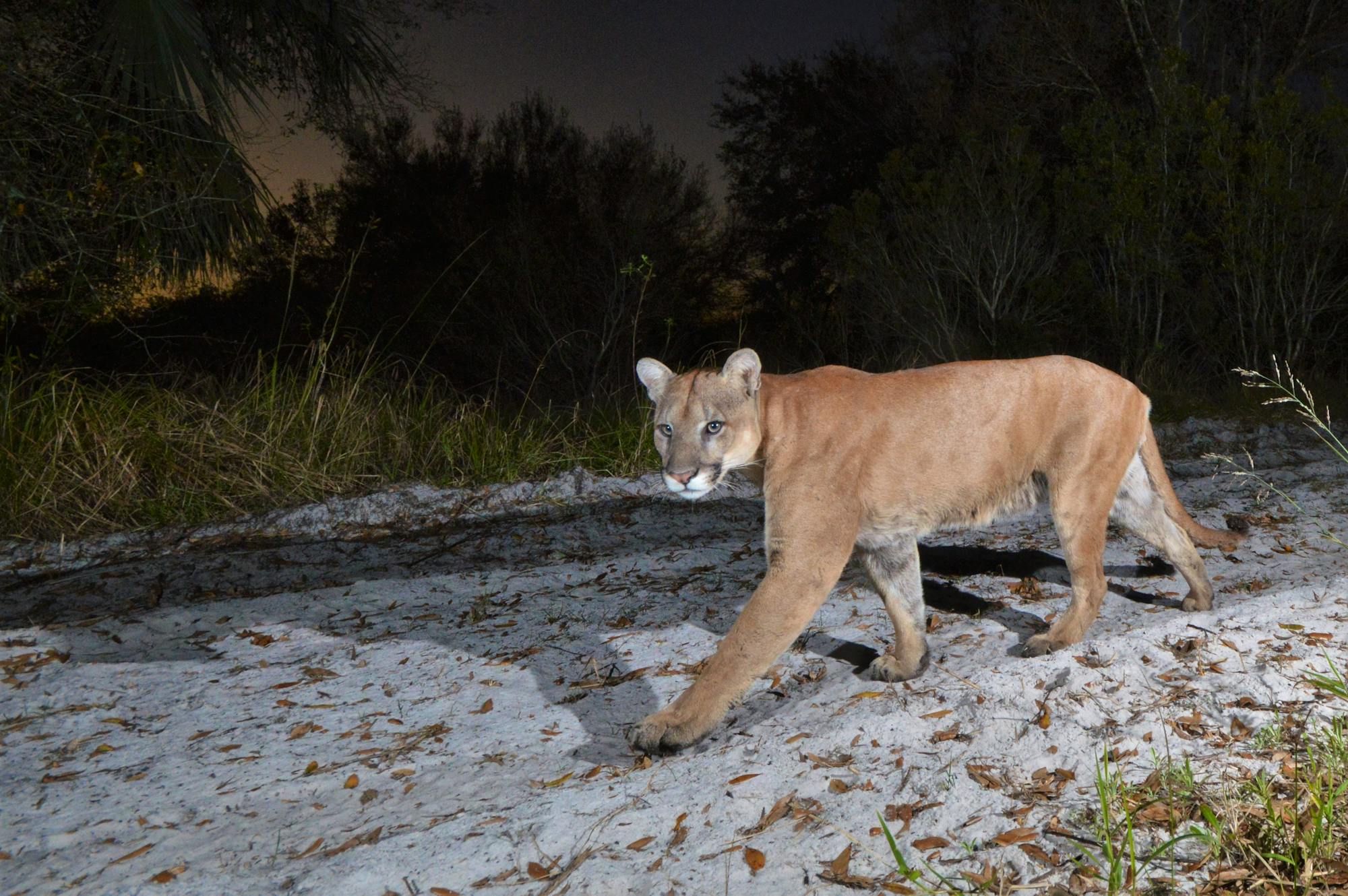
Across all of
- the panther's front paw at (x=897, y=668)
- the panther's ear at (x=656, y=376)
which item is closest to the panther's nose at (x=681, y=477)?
the panther's ear at (x=656, y=376)

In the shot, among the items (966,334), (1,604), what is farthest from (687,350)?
(1,604)

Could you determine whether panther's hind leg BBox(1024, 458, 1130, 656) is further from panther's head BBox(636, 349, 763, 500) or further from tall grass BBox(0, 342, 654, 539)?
tall grass BBox(0, 342, 654, 539)

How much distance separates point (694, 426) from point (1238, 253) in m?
11.3

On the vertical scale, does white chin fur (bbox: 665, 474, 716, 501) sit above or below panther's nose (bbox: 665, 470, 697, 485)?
below

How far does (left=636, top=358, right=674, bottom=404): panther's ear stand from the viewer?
12.4ft

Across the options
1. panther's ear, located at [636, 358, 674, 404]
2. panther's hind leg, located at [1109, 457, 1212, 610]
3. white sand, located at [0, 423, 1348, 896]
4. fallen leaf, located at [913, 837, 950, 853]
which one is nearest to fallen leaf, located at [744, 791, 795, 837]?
white sand, located at [0, 423, 1348, 896]

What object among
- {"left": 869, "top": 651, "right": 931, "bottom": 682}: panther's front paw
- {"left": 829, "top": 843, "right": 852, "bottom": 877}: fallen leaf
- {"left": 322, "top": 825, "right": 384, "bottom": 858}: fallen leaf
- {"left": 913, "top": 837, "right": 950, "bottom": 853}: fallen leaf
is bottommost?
{"left": 913, "top": 837, "right": 950, "bottom": 853}: fallen leaf

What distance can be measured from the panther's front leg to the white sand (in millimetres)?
111

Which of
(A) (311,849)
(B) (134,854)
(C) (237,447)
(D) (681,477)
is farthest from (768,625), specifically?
(C) (237,447)

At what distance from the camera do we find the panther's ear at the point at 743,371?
3520 millimetres

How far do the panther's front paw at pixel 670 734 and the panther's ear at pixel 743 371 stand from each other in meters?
1.21

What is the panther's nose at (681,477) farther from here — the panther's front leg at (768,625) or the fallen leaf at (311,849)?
the fallen leaf at (311,849)

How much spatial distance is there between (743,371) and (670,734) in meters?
1.33

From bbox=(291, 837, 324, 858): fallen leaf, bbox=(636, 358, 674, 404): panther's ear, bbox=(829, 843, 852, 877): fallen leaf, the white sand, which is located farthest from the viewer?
bbox=(636, 358, 674, 404): panther's ear
